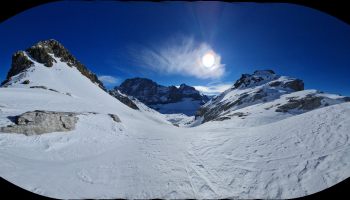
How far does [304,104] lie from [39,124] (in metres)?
57.1

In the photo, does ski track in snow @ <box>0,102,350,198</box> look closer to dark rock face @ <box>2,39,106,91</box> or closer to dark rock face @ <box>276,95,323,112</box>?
dark rock face @ <box>276,95,323,112</box>

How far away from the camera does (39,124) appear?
48.7 feet

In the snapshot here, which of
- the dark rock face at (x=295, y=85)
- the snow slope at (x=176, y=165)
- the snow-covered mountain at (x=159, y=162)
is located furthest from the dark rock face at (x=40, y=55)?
the dark rock face at (x=295, y=85)

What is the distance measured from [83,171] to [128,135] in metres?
10.5

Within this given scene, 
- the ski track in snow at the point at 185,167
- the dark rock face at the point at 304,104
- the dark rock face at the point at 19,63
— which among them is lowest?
the ski track in snow at the point at 185,167

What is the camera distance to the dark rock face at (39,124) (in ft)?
45.1

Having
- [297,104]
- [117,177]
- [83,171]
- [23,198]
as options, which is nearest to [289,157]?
[117,177]

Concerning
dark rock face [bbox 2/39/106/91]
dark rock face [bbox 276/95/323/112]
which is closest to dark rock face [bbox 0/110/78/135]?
dark rock face [bbox 2/39/106/91]

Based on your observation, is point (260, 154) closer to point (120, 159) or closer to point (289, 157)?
point (289, 157)

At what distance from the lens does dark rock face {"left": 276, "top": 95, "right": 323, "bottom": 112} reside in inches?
2159

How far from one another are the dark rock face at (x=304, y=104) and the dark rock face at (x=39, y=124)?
4750 cm

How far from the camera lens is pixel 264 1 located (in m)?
3.97

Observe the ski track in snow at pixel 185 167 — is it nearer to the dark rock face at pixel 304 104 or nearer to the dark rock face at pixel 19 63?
the dark rock face at pixel 304 104

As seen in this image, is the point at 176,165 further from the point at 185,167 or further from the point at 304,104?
the point at 304,104
